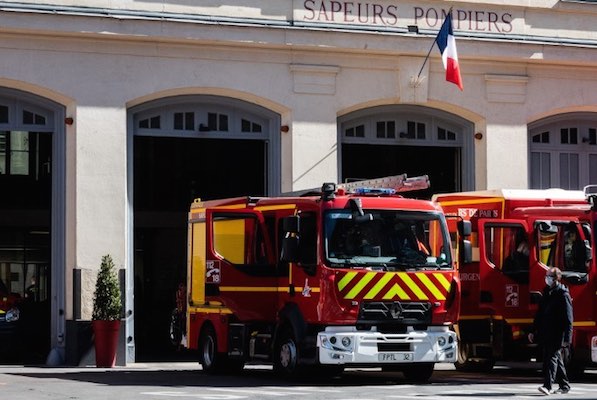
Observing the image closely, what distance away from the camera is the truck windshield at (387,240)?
64.3 ft

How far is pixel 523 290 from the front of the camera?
21.7 meters

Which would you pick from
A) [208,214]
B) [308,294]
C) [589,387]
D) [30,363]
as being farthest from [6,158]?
[589,387]

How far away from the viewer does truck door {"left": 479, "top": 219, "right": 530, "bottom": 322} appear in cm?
2158

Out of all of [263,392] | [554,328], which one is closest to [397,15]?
[554,328]

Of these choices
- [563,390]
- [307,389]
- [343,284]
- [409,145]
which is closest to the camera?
[563,390]

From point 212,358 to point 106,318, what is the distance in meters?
3.24

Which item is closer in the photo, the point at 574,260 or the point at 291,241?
the point at 291,241

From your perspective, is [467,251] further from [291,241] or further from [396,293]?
[291,241]

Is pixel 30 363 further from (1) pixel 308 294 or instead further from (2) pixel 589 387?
(2) pixel 589 387

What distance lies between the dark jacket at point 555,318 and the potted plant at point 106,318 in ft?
28.3

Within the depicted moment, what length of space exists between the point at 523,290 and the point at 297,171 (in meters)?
6.19

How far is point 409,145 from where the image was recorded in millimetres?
28078

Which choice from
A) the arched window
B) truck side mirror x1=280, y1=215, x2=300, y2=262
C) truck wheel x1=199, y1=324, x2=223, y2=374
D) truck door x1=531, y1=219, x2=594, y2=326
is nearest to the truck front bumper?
truck side mirror x1=280, y1=215, x2=300, y2=262

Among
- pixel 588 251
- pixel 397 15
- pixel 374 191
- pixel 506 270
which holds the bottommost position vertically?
pixel 506 270
